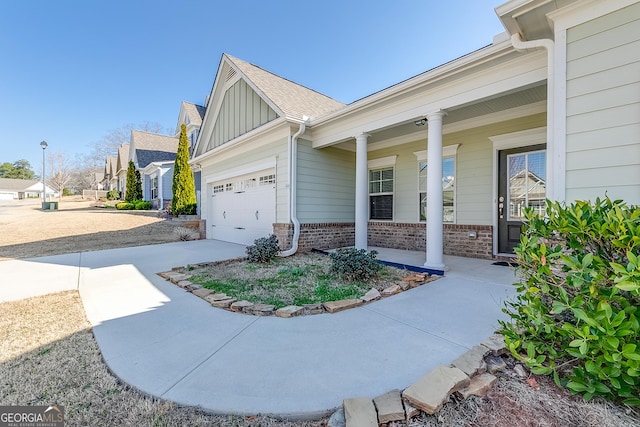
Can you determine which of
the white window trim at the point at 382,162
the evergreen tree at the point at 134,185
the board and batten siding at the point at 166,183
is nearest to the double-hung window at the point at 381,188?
the white window trim at the point at 382,162

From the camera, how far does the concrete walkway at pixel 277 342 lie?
1.95m

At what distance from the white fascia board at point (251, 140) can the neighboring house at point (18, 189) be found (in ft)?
163

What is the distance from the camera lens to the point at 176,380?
2.10 metres

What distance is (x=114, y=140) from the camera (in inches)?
1518

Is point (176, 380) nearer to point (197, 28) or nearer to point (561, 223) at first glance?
point (561, 223)

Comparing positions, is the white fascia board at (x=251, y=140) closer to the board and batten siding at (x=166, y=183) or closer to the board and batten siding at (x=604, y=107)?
the board and batten siding at (x=604, y=107)

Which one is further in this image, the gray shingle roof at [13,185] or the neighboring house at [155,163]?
the gray shingle roof at [13,185]

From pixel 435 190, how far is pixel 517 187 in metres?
2.29

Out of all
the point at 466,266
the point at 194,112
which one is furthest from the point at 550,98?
the point at 194,112

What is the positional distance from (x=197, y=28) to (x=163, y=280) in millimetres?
10879

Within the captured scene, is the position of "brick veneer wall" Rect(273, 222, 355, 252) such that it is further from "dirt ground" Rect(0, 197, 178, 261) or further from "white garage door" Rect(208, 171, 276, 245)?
"dirt ground" Rect(0, 197, 178, 261)

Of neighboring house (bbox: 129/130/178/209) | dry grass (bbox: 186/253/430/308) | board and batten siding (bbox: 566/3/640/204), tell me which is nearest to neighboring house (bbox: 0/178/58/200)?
neighboring house (bbox: 129/130/178/209)

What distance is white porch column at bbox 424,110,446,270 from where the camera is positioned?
4.91 meters

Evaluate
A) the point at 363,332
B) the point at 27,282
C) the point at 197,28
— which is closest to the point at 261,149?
the point at 27,282
